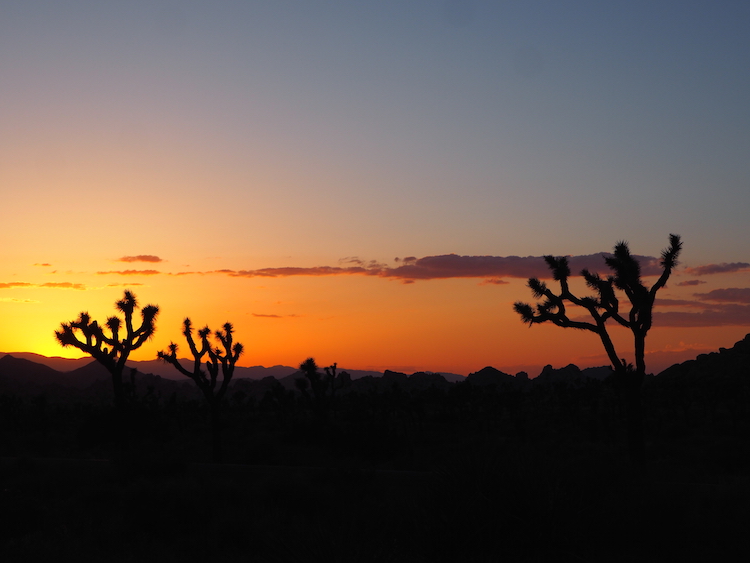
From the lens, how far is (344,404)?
68.0m

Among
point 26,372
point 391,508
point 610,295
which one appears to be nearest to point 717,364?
point 610,295

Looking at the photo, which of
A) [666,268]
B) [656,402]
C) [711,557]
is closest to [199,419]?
[656,402]

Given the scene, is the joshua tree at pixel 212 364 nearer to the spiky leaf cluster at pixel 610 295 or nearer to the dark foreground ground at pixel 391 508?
the dark foreground ground at pixel 391 508

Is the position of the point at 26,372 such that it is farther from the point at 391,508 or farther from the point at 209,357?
the point at 391,508

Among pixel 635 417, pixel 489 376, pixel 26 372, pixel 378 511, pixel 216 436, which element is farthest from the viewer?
pixel 26 372

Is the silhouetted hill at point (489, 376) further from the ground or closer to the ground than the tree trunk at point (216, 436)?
closer to the ground

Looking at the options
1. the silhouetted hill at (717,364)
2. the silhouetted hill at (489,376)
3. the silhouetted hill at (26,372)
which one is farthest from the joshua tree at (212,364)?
the silhouetted hill at (26,372)

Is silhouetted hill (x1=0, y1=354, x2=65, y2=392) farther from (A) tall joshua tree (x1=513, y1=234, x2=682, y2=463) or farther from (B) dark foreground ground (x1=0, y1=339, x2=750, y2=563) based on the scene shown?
(A) tall joshua tree (x1=513, y1=234, x2=682, y2=463)

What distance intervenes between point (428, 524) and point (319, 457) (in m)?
21.6

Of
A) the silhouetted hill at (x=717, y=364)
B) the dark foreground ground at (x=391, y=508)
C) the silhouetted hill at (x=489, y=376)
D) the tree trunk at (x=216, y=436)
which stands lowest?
the silhouetted hill at (x=489, y=376)

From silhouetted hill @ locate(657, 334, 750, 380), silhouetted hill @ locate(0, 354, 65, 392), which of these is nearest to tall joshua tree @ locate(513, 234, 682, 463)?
silhouetted hill @ locate(657, 334, 750, 380)

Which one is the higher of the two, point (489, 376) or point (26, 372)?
point (26, 372)

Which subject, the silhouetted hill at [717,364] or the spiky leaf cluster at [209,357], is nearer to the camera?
the spiky leaf cluster at [209,357]

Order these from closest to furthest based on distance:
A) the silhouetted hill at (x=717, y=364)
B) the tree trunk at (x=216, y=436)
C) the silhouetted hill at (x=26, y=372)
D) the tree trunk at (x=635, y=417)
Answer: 1. the tree trunk at (x=635, y=417)
2. the tree trunk at (x=216, y=436)
3. the silhouetted hill at (x=717, y=364)
4. the silhouetted hill at (x=26, y=372)
